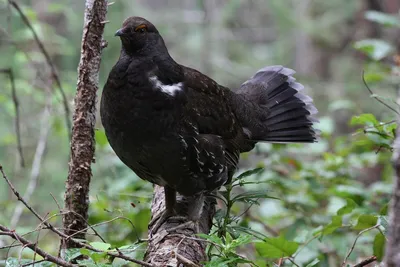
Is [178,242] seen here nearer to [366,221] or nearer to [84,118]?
[84,118]

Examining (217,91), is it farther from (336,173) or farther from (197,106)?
(336,173)

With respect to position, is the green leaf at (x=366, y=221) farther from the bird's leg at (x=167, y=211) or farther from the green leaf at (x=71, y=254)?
the green leaf at (x=71, y=254)

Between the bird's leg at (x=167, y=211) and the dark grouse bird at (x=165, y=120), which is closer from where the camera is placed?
the dark grouse bird at (x=165, y=120)

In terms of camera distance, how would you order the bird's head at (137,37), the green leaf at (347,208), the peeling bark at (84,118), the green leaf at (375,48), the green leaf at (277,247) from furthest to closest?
the green leaf at (375,48) < the bird's head at (137,37) < the green leaf at (347,208) < the peeling bark at (84,118) < the green leaf at (277,247)

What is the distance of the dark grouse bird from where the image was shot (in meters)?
3.52

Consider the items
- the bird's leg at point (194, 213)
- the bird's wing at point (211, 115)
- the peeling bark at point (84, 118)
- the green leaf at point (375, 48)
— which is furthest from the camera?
the green leaf at point (375, 48)

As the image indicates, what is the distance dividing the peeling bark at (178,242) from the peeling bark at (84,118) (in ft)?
1.59

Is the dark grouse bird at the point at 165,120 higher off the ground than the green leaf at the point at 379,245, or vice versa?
the dark grouse bird at the point at 165,120

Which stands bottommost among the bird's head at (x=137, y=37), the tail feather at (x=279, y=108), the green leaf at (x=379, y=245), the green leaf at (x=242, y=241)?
the green leaf at (x=242, y=241)

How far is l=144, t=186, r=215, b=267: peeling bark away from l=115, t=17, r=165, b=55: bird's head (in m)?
1.21

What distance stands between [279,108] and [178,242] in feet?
7.64

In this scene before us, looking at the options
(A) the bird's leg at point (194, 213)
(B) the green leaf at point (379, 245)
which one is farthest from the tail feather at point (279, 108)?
(B) the green leaf at point (379, 245)

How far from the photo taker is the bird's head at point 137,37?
3.71m

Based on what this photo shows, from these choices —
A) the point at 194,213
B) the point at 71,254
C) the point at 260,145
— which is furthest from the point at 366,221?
the point at 260,145
